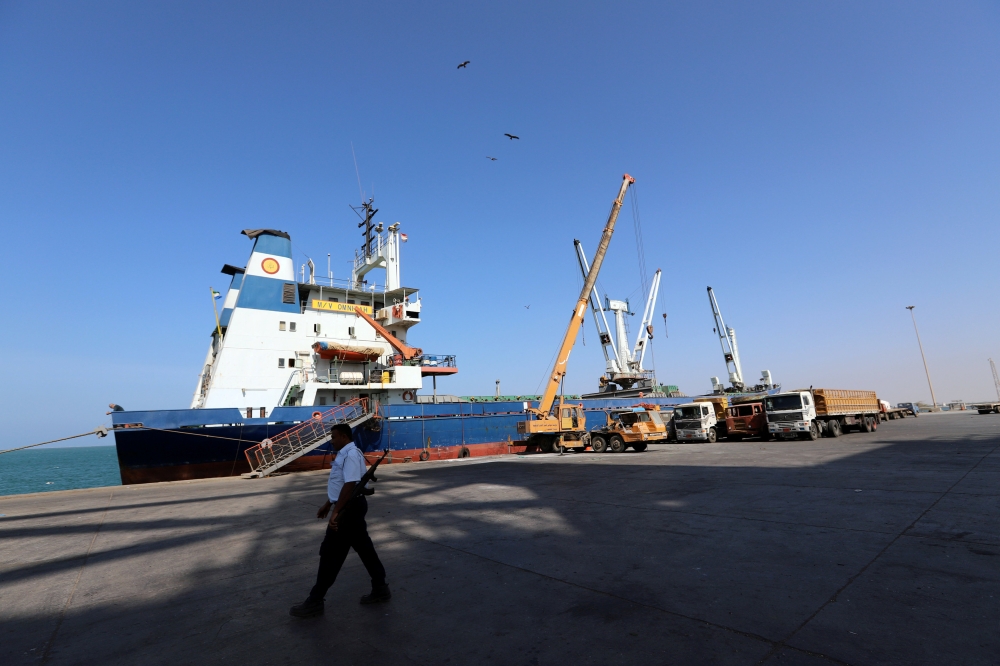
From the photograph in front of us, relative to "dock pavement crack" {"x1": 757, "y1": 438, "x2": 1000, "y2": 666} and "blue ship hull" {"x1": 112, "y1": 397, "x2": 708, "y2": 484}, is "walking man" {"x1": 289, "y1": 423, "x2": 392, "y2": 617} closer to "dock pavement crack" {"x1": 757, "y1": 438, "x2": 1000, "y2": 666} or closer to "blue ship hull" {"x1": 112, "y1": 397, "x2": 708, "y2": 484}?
"dock pavement crack" {"x1": 757, "y1": 438, "x2": 1000, "y2": 666}

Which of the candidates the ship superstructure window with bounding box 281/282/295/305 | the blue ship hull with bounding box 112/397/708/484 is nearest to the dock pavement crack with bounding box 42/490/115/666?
the blue ship hull with bounding box 112/397/708/484

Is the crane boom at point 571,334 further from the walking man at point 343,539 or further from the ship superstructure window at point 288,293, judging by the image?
the walking man at point 343,539

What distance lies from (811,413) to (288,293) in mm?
26270

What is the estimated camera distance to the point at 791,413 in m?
22.2

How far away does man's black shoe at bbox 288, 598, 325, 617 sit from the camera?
387cm

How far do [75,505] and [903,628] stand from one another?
16.3 meters

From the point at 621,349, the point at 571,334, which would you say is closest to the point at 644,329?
the point at 621,349

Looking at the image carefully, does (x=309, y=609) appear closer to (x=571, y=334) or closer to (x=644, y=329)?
(x=571, y=334)

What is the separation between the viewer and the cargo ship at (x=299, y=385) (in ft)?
61.2

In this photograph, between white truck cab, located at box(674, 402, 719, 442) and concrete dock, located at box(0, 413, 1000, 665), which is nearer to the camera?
concrete dock, located at box(0, 413, 1000, 665)

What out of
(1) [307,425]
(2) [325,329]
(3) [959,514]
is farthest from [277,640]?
(2) [325,329]

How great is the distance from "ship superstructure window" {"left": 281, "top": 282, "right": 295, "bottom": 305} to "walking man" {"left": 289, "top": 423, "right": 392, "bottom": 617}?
21290mm

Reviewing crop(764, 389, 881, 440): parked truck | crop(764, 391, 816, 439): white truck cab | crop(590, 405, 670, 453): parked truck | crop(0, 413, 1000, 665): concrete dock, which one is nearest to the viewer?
crop(0, 413, 1000, 665): concrete dock

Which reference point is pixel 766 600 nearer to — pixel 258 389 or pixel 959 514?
pixel 959 514
